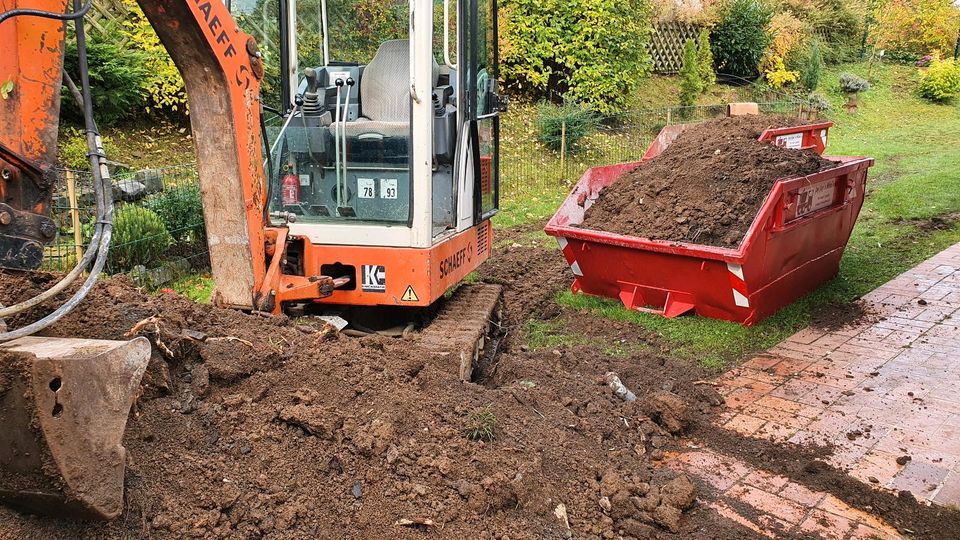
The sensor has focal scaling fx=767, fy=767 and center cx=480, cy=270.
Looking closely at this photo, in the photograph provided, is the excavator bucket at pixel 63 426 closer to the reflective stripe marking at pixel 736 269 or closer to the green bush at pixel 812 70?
the reflective stripe marking at pixel 736 269

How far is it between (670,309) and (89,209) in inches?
208

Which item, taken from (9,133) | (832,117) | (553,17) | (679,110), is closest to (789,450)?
(9,133)

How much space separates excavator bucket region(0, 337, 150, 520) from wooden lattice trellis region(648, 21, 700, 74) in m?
20.2

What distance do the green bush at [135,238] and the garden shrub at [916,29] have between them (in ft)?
93.2

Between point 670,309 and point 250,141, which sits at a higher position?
point 250,141

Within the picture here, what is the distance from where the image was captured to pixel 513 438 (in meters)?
3.82

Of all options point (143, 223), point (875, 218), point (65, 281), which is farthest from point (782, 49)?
point (65, 281)

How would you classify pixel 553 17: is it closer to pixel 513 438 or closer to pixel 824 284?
pixel 824 284

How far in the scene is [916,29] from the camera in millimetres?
28719

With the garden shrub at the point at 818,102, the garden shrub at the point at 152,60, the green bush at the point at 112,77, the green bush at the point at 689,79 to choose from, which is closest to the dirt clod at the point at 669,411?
the green bush at the point at 112,77

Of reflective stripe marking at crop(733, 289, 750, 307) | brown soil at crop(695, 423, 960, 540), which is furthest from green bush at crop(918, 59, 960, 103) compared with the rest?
brown soil at crop(695, 423, 960, 540)

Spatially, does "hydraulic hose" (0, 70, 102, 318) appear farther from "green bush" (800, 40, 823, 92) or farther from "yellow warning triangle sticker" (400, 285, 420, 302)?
"green bush" (800, 40, 823, 92)

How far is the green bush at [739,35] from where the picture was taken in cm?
2212

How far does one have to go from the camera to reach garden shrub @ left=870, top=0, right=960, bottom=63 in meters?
28.0
